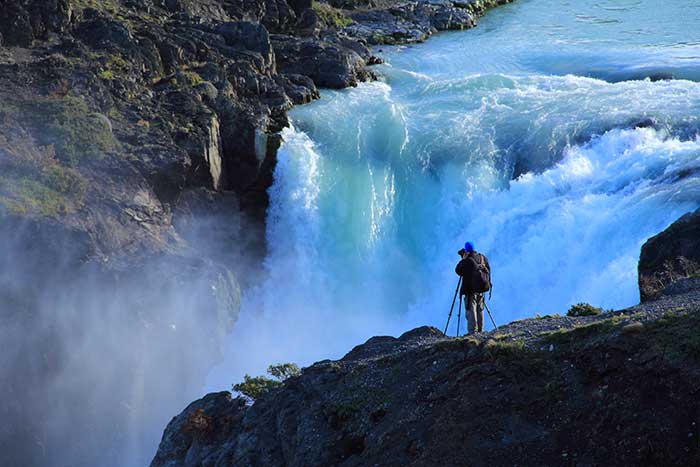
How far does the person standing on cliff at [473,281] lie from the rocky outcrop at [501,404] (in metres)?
1.87

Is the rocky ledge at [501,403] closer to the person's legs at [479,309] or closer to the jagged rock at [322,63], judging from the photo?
the person's legs at [479,309]

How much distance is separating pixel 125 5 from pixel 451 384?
29.1 m

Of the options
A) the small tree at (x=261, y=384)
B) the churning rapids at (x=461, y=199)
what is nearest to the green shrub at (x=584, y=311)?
the churning rapids at (x=461, y=199)

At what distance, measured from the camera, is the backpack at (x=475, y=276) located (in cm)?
1623

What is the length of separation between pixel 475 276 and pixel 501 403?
5356 mm

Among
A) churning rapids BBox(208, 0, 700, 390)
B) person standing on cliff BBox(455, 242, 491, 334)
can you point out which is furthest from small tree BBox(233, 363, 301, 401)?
churning rapids BBox(208, 0, 700, 390)

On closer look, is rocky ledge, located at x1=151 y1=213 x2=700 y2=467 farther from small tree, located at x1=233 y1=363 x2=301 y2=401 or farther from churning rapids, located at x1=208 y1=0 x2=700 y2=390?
churning rapids, located at x1=208 y1=0 x2=700 y2=390

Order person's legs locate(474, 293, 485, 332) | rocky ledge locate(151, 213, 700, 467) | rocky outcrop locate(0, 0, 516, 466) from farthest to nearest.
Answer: rocky outcrop locate(0, 0, 516, 466), person's legs locate(474, 293, 485, 332), rocky ledge locate(151, 213, 700, 467)

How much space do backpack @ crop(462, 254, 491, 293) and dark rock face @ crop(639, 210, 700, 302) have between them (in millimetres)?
3332

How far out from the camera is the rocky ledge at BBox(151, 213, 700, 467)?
9.95 metres

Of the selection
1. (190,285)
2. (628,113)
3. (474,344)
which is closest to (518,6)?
(628,113)

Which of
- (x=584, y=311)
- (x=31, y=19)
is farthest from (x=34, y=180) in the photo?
(x=584, y=311)

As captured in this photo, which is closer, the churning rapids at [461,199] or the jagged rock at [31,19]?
the churning rapids at [461,199]

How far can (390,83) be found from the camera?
36.9 metres
